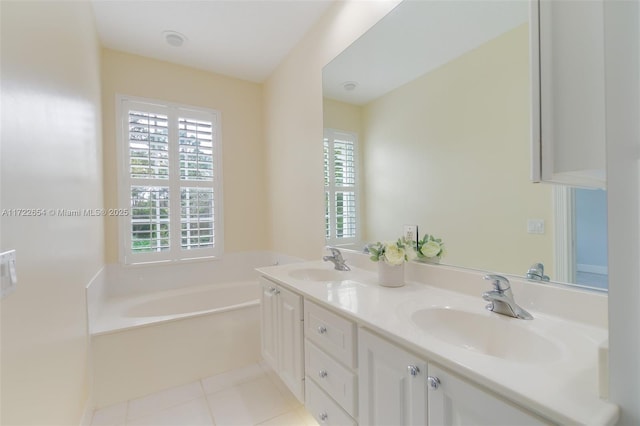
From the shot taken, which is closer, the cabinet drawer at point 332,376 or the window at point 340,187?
the cabinet drawer at point 332,376

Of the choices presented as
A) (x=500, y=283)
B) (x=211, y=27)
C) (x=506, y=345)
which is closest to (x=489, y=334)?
(x=506, y=345)

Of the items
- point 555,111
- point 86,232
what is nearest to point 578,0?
point 555,111

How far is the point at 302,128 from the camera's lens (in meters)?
2.37

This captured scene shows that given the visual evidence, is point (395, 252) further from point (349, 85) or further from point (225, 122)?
point (225, 122)

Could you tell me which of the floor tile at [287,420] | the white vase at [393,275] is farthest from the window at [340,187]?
the floor tile at [287,420]

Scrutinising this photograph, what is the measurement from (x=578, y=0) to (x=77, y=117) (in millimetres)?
2212

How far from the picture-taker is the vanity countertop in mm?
523

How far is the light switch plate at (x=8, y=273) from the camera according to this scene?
2.37ft

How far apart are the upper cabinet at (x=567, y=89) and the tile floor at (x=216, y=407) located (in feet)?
6.04

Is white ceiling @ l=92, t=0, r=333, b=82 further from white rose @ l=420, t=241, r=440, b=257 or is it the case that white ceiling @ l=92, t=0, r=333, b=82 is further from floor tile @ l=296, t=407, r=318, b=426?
floor tile @ l=296, t=407, r=318, b=426

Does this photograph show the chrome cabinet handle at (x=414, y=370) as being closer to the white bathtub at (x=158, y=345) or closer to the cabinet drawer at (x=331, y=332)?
the cabinet drawer at (x=331, y=332)

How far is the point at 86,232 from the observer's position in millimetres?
1741

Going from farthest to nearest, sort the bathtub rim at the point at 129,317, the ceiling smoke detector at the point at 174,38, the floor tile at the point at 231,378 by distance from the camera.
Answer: the ceiling smoke detector at the point at 174,38, the floor tile at the point at 231,378, the bathtub rim at the point at 129,317

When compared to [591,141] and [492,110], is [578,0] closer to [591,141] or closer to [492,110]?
[591,141]
